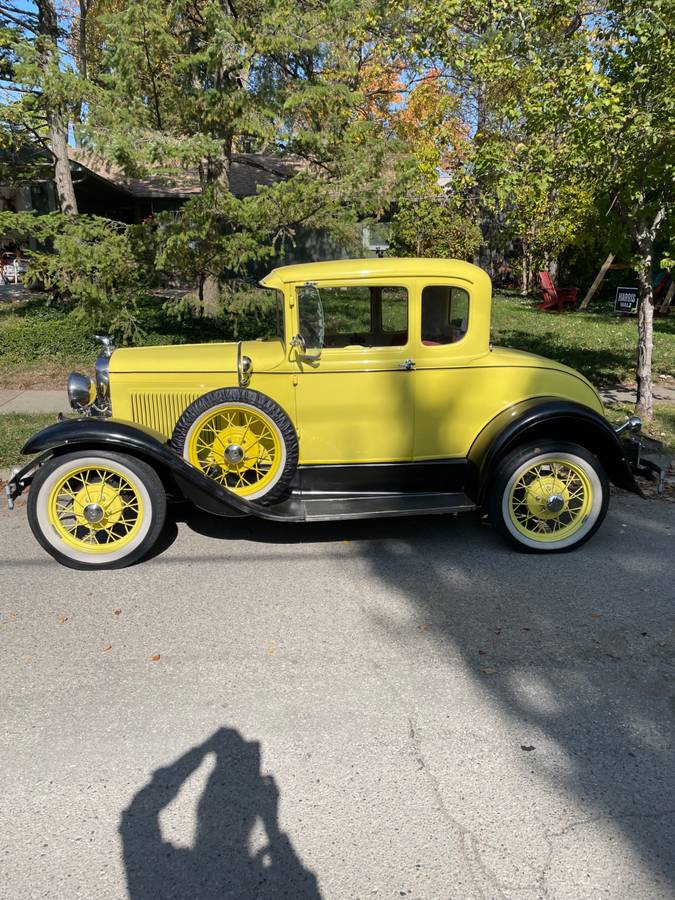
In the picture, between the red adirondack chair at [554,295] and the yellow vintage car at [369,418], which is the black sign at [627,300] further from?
the red adirondack chair at [554,295]

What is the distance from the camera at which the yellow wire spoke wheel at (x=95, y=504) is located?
13.4 feet

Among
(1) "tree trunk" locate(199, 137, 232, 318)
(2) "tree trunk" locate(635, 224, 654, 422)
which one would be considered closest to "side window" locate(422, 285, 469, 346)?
(2) "tree trunk" locate(635, 224, 654, 422)

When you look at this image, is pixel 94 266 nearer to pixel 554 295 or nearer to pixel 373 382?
pixel 373 382

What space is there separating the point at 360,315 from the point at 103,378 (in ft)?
6.17

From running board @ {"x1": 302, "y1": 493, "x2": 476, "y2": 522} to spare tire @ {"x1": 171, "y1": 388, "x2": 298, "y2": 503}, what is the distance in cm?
31

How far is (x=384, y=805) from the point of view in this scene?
7.83 ft

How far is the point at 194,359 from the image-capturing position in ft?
15.0

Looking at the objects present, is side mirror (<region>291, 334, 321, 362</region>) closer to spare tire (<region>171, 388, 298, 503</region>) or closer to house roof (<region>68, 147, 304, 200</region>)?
spare tire (<region>171, 388, 298, 503</region>)

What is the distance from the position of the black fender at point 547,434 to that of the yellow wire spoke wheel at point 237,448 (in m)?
1.39

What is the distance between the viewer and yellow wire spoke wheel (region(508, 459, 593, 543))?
14.5 feet

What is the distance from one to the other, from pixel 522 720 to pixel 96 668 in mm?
2066

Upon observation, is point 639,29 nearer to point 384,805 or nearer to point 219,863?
point 384,805

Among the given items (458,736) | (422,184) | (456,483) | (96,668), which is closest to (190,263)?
(422,184)

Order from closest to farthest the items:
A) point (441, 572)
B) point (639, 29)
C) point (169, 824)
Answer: point (169, 824) → point (441, 572) → point (639, 29)
